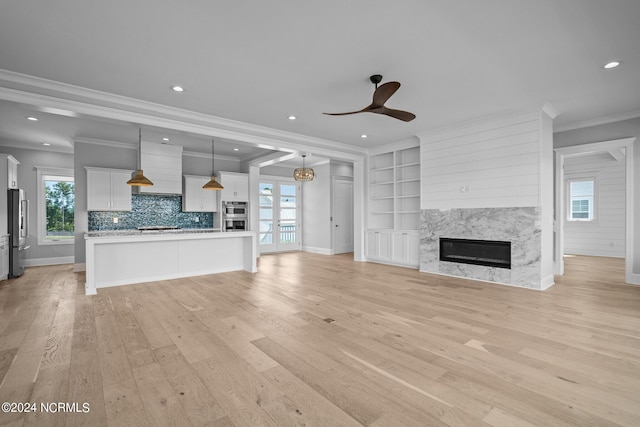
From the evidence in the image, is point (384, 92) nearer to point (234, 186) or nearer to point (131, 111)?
point (131, 111)

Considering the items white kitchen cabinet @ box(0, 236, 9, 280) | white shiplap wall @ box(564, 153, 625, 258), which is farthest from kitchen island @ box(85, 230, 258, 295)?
white shiplap wall @ box(564, 153, 625, 258)

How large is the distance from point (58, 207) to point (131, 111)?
16.5 ft

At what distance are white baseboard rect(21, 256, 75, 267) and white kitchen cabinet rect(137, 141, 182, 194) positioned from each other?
105 inches

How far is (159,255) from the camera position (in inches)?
210

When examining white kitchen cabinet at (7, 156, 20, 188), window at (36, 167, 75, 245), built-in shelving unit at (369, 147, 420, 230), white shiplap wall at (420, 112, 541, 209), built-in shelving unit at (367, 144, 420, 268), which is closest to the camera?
white shiplap wall at (420, 112, 541, 209)

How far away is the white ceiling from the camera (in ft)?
8.06

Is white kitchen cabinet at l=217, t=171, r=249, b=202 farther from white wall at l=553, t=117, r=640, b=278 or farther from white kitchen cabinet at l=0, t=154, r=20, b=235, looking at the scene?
white wall at l=553, t=117, r=640, b=278

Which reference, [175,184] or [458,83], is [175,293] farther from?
[458,83]

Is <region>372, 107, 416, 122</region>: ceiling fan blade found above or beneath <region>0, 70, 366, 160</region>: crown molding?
beneath

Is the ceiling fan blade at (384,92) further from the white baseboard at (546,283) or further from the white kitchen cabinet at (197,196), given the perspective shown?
the white kitchen cabinet at (197,196)

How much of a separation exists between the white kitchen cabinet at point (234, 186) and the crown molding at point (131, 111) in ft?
8.33

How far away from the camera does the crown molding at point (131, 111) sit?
358 cm

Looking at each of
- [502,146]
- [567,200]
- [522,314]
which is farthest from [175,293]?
[567,200]

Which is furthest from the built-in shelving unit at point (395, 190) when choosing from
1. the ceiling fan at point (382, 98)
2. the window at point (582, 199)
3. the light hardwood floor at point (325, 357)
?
the window at point (582, 199)
